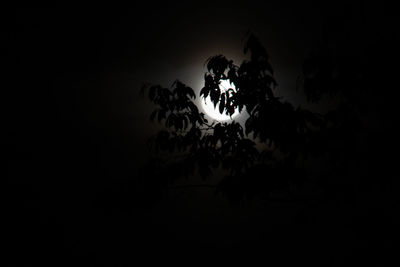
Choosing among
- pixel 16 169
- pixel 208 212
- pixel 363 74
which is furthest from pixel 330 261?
pixel 16 169

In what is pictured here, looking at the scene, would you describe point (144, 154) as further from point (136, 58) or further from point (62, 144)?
point (136, 58)

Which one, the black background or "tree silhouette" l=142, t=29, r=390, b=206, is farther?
the black background

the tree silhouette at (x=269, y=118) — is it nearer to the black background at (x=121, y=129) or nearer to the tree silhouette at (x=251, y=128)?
the tree silhouette at (x=251, y=128)

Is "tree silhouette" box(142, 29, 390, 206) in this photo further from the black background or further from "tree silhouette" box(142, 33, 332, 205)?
the black background

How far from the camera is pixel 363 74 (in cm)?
130

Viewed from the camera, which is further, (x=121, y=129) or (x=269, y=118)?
(x=121, y=129)

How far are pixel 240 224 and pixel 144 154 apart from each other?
42.3 inches

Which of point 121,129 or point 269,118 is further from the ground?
point 121,129

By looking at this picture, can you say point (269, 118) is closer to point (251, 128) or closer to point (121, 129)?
point (251, 128)

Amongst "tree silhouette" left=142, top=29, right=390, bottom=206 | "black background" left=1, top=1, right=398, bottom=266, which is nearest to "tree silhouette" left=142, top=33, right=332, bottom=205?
"tree silhouette" left=142, top=29, right=390, bottom=206

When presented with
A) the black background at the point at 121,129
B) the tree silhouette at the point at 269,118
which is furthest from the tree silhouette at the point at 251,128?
the black background at the point at 121,129

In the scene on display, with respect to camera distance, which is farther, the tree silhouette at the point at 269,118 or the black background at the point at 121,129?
the black background at the point at 121,129

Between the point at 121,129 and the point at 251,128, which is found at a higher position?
the point at 121,129

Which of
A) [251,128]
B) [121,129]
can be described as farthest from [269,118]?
[121,129]
